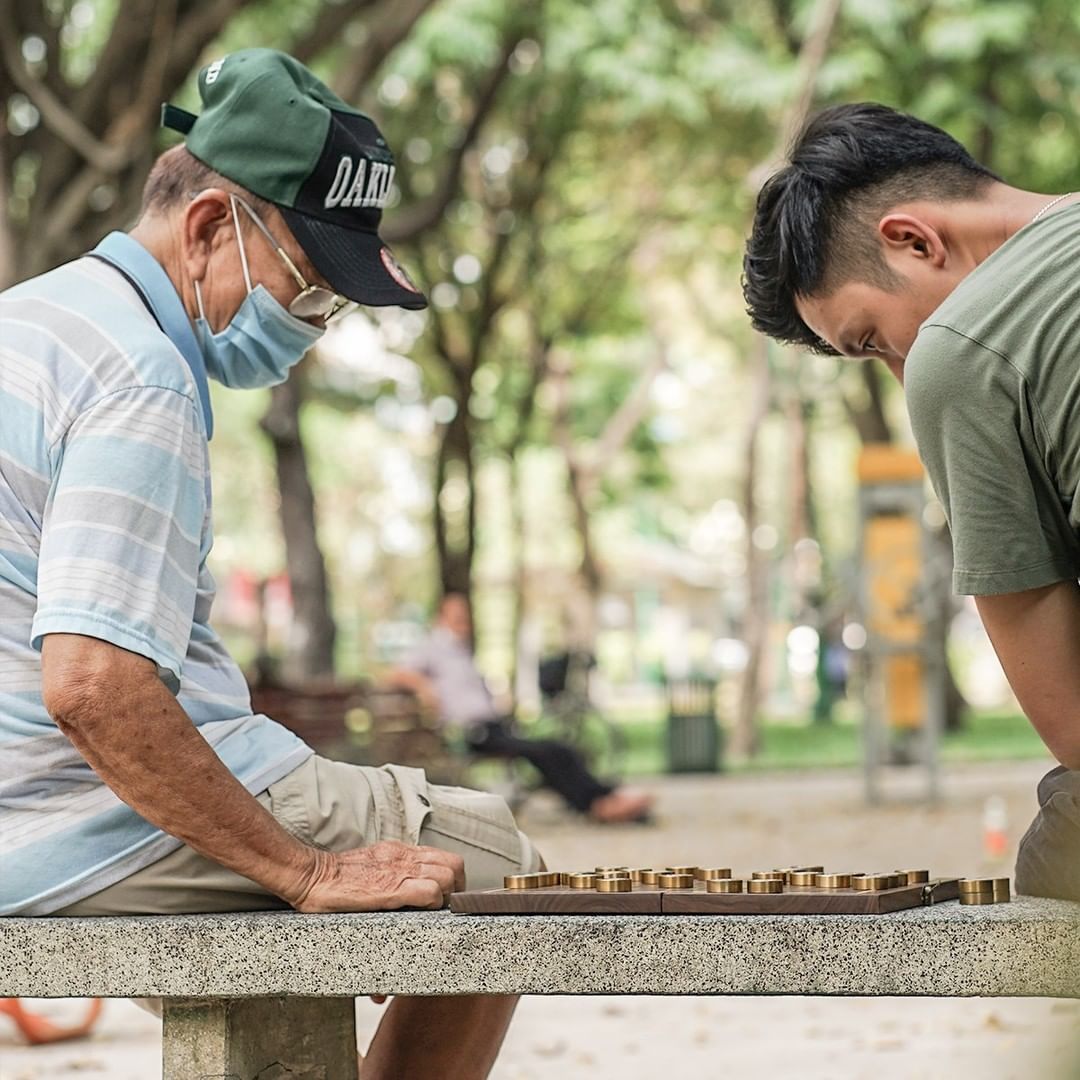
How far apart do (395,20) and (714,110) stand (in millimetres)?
12233

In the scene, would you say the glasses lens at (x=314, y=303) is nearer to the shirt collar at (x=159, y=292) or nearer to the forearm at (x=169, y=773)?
the shirt collar at (x=159, y=292)

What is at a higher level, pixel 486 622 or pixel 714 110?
pixel 714 110

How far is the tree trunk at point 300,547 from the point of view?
1947 centimetres

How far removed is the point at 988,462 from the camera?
2545 mm

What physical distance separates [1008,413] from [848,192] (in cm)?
47

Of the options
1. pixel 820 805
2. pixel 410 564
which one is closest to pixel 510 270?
pixel 820 805

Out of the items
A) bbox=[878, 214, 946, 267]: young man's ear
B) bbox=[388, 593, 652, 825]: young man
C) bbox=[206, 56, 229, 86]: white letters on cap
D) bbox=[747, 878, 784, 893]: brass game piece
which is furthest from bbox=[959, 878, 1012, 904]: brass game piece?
bbox=[388, 593, 652, 825]: young man

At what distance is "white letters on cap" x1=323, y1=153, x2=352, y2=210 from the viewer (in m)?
3.25

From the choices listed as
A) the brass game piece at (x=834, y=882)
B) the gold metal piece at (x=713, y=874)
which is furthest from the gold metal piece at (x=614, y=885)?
the brass game piece at (x=834, y=882)

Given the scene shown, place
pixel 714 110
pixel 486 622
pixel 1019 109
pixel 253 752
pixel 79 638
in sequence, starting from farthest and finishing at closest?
pixel 486 622 → pixel 714 110 → pixel 1019 109 → pixel 253 752 → pixel 79 638

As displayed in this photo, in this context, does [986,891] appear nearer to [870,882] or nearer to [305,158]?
[870,882]

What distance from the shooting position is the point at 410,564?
179 ft

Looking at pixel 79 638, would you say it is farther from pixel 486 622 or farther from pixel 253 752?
pixel 486 622

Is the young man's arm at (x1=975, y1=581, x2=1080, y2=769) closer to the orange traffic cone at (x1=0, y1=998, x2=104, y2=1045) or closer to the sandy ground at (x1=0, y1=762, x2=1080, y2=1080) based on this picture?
the sandy ground at (x1=0, y1=762, x2=1080, y2=1080)
